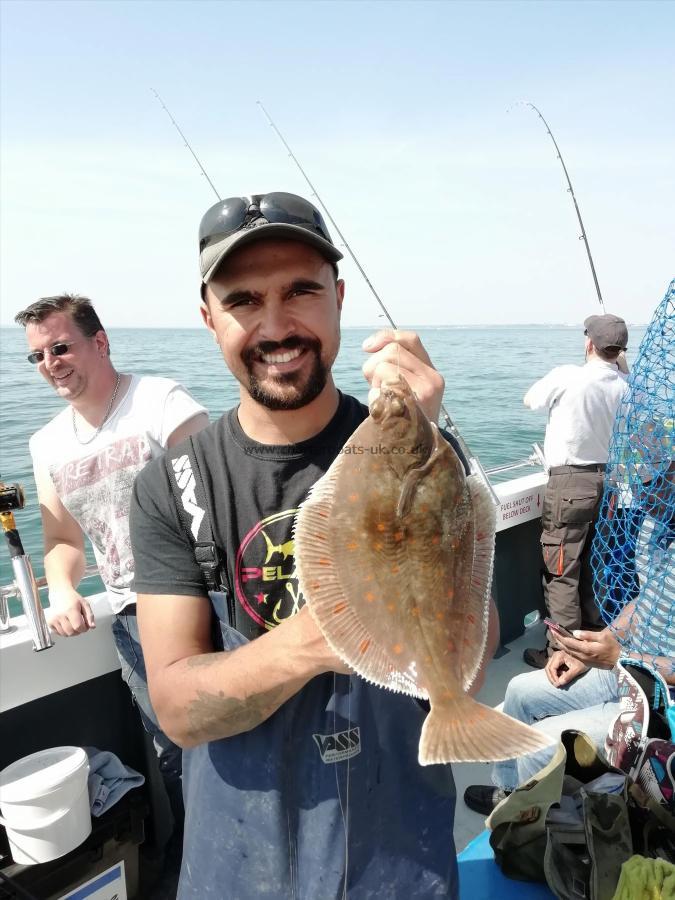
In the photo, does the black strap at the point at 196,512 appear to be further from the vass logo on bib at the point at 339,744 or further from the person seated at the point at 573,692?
the person seated at the point at 573,692

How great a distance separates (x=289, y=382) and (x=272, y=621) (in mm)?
709

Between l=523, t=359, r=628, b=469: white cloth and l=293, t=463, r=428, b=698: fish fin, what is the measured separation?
4736 millimetres

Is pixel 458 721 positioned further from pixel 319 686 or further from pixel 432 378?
pixel 432 378

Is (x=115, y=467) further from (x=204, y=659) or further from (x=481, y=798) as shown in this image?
(x=481, y=798)

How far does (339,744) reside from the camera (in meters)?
1.72

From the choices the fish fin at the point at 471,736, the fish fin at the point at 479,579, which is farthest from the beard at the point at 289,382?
the fish fin at the point at 471,736

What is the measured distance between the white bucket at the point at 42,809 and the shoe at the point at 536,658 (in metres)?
3.84

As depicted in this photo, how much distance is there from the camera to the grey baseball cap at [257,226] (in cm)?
179

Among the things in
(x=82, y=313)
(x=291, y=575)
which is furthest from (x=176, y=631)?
(x=82, y=313)

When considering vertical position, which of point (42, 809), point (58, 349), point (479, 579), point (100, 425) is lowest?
point (42, 809)

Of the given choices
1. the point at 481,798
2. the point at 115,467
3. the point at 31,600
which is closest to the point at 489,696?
the point at 481,798

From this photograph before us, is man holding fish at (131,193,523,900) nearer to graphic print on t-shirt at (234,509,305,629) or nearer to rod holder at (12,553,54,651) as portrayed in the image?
graphic print on t-shirt at (234,509,305,629)

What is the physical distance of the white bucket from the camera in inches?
106

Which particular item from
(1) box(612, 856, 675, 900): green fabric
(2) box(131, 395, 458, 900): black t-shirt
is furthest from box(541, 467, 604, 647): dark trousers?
(2) box(131, 395, 458, 900): black t-shirt
